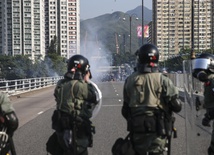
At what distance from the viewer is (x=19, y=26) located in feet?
456

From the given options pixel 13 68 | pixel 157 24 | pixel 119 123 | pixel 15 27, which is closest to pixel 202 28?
pixel 157 24

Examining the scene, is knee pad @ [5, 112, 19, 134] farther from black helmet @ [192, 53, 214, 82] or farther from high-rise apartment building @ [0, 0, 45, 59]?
high-rise apartment building @ [0, 0, 45, 59]

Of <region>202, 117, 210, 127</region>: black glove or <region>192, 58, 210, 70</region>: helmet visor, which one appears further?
<region>192, 58, 210, 70</region>: helmet visor

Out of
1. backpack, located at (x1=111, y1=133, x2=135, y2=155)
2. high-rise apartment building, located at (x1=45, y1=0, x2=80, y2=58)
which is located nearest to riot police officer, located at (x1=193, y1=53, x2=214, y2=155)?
backpack, located at (x1=111, y1=133, x2=135, y2=155)

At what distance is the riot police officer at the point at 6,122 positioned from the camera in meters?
5.39

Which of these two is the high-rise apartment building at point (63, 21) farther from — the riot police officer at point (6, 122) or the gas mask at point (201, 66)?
the riot police officer at point (6, 122)

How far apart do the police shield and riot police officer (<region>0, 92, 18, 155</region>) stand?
2.25m

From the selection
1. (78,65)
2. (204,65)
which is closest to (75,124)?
(78,65)

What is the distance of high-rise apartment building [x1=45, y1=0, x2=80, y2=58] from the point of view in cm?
14641

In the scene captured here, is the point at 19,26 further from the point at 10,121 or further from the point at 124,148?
the point at 10,121

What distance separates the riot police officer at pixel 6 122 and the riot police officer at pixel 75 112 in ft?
3.57

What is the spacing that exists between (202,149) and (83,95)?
165 cm

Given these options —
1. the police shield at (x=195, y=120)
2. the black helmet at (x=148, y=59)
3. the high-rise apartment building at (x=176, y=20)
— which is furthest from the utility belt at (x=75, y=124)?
the high-rise apartment building at (x=176, y=20)

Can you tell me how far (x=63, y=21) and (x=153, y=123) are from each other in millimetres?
145369
